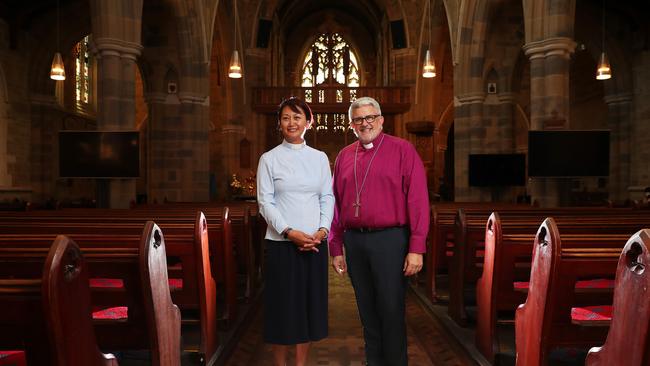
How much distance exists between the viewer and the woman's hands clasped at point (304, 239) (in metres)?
2.98

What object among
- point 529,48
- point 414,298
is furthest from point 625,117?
point 414,298

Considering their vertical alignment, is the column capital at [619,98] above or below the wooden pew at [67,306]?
above

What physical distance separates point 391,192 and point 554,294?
100 centimetres

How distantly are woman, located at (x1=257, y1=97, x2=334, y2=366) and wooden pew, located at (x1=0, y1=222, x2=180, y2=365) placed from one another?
2.02 ft

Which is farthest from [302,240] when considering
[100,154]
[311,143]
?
[311,143]

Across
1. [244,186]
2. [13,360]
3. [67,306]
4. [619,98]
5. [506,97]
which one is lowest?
[13,360]

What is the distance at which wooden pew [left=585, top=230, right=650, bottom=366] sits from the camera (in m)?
1.64

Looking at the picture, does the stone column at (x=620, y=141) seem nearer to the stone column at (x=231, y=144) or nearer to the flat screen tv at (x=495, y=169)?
the flat screen tv at (x=495, y=169)

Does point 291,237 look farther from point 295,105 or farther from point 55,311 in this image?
point 55,311

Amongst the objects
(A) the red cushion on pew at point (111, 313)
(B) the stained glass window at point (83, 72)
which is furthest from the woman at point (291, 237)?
(B) the stained glass window at point (83, 72)

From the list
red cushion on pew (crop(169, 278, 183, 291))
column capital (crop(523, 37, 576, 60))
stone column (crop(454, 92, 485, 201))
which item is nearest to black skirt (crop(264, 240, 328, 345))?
red cushion on pew (crop(169, 278, 183, 291))

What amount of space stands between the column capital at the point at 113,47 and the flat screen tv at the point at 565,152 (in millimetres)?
6513

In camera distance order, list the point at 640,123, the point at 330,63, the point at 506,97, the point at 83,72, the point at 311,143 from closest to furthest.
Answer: the point at 506,97
the point at 640,123
the point at 83,72
the point at 311,143
the point at 330,63

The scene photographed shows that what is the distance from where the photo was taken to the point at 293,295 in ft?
10.0
